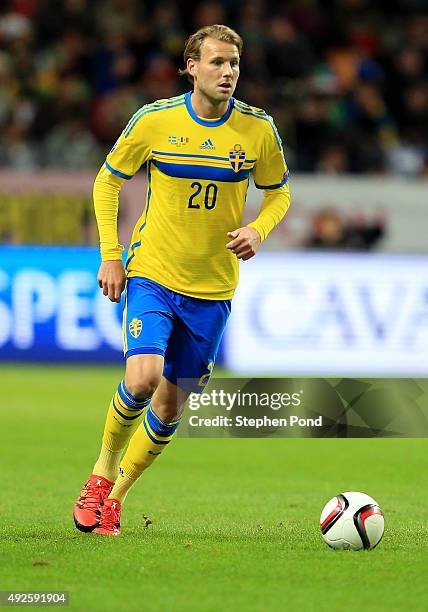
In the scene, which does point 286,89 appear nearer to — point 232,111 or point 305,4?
point 305,4

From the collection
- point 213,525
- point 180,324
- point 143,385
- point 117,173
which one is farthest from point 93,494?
point 117,173

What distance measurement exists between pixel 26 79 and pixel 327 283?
516cm

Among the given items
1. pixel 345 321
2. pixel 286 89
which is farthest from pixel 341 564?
pixel 286 89

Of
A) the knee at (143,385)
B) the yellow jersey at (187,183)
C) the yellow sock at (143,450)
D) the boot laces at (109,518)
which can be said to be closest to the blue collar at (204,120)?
the yellow jersey at (187,183)

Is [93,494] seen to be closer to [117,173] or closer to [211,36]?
[117,173]

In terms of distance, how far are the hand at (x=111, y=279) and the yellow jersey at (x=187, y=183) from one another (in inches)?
6.2

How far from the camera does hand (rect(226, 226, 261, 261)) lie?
21.3 ft

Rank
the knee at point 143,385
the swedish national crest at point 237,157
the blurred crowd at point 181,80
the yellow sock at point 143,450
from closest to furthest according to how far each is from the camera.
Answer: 1. the knee at point 143,385
2. the swedish national crest at point 237,157
3. the yellow sock at point 143,450
4. the blurred crowd at point 181,80

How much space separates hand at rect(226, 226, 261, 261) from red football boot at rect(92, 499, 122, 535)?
1.40 meters

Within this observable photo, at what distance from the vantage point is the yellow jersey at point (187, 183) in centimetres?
674

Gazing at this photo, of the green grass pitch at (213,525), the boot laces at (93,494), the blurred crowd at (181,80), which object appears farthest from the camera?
the blurred crowd at (181,80)

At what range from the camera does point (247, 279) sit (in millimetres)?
15031

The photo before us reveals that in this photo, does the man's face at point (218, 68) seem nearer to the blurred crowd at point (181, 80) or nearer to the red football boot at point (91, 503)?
the red football boot at point (91, 503)

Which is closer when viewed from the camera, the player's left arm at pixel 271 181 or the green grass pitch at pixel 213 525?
the green grass pitch at pixel 213 525
